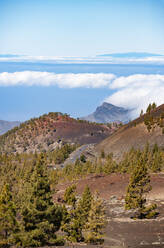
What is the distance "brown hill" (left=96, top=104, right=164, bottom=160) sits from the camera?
11599 centimetres

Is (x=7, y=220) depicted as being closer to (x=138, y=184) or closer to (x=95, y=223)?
(x=95, y=223)

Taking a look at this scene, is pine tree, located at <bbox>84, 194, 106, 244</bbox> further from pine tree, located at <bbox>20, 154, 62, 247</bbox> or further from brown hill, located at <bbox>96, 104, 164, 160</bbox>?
brown hill, located at <bbox>96, 104, 164, 160</bbox>

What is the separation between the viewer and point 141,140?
4719 inches

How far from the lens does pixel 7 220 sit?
1086 inches

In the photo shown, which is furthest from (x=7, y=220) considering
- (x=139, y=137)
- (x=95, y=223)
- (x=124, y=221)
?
(x=139, y=137)

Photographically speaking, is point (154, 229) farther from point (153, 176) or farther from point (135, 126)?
point (135, 126)

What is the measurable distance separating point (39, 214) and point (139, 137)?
10180 centimetres

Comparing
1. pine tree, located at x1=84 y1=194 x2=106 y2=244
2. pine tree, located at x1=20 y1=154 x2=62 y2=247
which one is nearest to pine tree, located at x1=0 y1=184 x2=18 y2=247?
pine tree, located at x1=20 y1=154 x2=62 y2=247

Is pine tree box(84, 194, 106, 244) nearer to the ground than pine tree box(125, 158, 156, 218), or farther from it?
nearer to the ground

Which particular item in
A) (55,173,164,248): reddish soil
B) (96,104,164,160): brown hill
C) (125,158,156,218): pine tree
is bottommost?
(55,173,164,248): reddish soil

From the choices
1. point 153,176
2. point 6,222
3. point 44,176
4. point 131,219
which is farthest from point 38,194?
point 153,176

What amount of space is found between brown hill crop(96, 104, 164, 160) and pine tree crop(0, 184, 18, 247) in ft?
266

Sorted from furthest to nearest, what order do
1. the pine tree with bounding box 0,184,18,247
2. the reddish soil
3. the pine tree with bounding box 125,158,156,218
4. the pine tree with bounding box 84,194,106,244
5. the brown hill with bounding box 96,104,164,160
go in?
the brown hill with bounding box 96,104,164,160 → the pine tree with bounding box 125,158,156,218 → the reddish soil → the pine tree with bounding box 84,194,106,244 → the pine tree with bounding box 0,184,18,247

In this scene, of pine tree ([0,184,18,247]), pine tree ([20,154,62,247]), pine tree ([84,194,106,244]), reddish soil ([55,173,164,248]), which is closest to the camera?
pine tree ([20,154,62,247])
